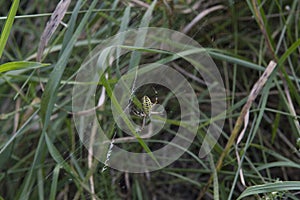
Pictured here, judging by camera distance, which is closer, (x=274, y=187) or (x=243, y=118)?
(x=274, y=187)

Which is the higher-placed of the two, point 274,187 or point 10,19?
point 10,19

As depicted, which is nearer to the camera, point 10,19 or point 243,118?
point 10,19

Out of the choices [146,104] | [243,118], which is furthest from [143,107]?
[243,118]

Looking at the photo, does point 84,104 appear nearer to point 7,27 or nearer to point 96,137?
point 96,137

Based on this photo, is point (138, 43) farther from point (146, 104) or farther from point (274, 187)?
point (274, 187)

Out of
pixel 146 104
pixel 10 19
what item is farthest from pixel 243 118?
pixel 10 19

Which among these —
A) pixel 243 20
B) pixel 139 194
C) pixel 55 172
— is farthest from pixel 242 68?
pixel 55 172

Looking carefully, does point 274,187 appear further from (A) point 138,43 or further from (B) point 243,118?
(A) point 138,43

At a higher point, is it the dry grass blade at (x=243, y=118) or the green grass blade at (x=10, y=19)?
the green grass blade at (x=10, y=19)

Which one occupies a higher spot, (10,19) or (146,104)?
(10,19)

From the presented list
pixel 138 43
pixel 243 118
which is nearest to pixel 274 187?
pixel 243 118

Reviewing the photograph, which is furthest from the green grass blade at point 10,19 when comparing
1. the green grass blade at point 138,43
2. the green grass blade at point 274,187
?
the green grass blade at point 274,187

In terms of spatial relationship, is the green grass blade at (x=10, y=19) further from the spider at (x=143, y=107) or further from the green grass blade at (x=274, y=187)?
the green grass blade at (x=274, y=187)
